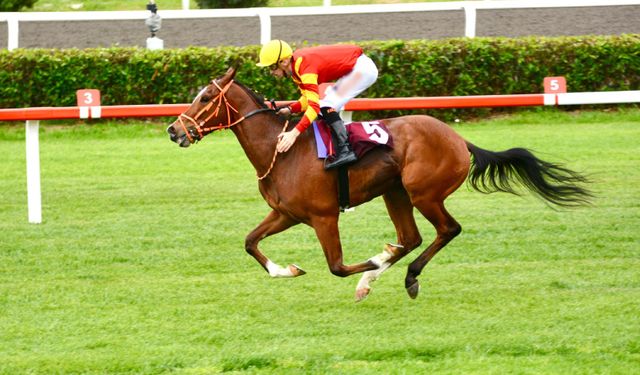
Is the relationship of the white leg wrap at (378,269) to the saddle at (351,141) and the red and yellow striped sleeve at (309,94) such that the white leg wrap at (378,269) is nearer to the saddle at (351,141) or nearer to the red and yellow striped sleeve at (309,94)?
the saddle at (351,141)

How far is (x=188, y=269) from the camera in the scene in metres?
7.29

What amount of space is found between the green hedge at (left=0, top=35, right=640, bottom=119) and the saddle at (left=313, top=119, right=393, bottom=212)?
22.9 ft

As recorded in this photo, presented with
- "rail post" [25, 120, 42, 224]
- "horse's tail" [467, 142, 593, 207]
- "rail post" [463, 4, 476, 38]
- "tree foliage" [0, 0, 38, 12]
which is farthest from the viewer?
"tree foliage" [0, 0, 38, 12]

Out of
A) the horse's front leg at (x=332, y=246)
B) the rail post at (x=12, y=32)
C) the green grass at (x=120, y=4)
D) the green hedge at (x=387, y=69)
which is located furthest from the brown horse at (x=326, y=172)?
the green grass at (x=120, y=4)

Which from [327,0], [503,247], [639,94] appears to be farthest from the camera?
[327,0]

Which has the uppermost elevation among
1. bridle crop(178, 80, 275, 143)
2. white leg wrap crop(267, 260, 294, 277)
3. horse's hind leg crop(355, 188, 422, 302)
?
bridle crop(178, 80, 275, 143)

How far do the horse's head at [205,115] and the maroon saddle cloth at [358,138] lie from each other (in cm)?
55

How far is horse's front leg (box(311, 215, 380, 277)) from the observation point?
6195 mm

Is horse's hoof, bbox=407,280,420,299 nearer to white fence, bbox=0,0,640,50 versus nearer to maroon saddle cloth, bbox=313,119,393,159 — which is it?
maroon saddle cloth, bbox=313,119,393,159

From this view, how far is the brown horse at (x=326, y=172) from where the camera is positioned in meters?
6.24

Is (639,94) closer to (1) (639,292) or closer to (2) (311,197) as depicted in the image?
(1) (639,292)

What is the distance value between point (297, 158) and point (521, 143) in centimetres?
618

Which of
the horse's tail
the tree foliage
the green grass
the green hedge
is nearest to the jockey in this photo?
the horse's tail

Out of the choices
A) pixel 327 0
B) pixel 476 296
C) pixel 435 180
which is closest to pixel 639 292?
pixel 476 296
